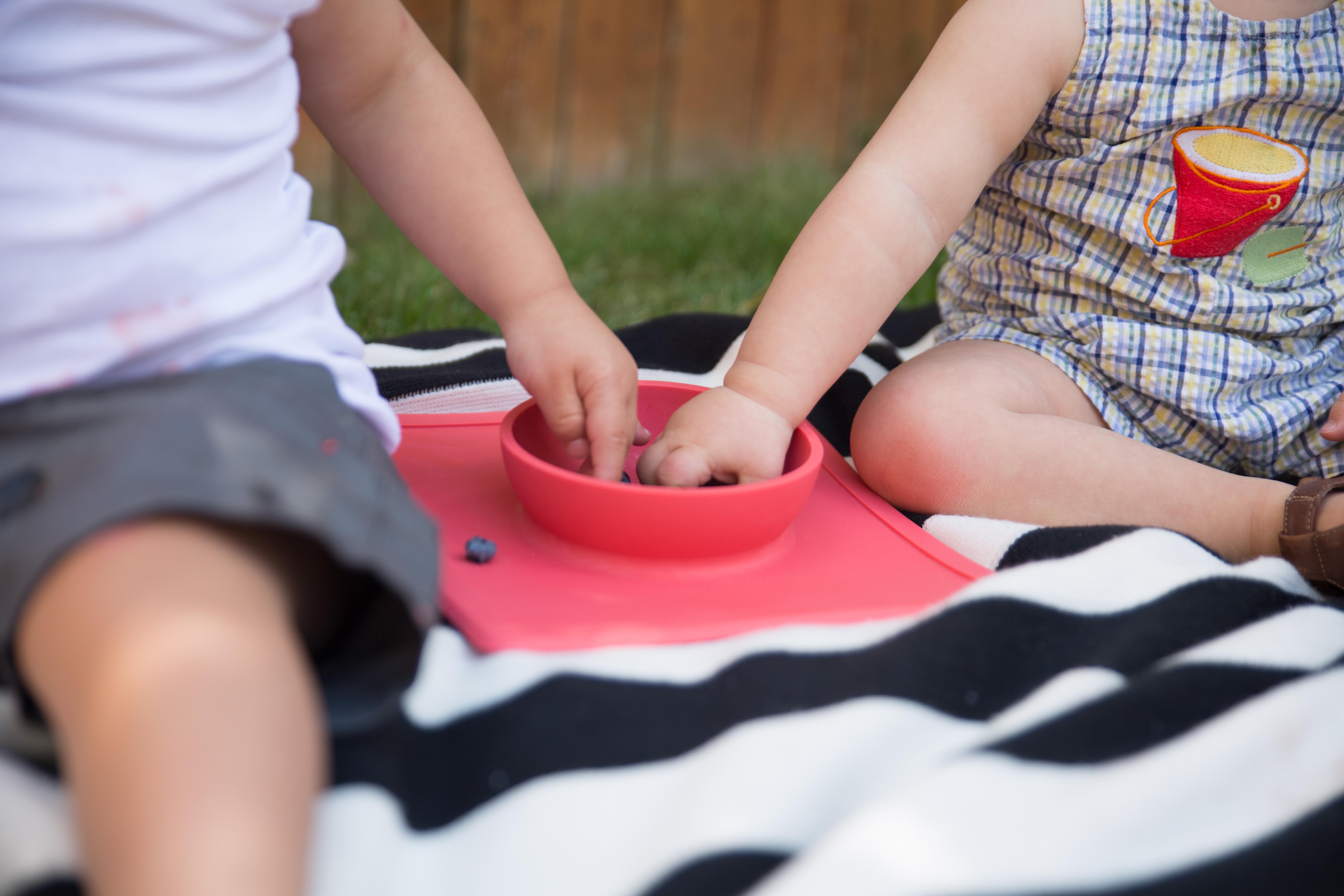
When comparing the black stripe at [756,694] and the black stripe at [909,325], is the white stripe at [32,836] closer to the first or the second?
the black stripe at [756,694]

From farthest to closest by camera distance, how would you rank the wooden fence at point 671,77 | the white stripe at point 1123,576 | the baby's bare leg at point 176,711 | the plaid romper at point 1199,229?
the wooden fence at point 671,77 → the plaid romper at point 1199,229 → the white stripe at point 1123,576 → the baby's bare leg at point 176,711

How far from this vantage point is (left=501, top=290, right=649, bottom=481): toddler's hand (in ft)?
2.48

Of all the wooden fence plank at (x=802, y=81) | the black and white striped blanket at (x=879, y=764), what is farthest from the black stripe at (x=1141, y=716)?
the wooden fence plank at (x=802, y=81)

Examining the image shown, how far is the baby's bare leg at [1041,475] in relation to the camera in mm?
884

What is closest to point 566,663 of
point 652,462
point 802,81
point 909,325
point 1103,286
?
point 652,462

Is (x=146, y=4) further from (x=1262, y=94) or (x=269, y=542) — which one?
(x=1262, y=94)

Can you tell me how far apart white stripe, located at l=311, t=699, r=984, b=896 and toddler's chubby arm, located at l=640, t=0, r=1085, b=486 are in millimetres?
273

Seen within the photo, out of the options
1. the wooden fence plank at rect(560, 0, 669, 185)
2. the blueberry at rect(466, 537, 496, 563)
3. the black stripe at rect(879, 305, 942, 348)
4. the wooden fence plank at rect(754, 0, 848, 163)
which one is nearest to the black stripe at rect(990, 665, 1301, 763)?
the blueberry at rect(466, 537, 496, 563)

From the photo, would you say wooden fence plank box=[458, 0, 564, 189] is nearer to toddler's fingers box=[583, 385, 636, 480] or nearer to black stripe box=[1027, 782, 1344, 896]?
toddler's fingers box=[583, 385, 636, 480]

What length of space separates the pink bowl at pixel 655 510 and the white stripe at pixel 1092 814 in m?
0.24

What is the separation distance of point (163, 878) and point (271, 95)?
461 mm

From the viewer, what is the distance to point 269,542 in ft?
1.70

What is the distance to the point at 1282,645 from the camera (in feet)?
2.17

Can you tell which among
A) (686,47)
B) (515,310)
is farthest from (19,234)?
(686,47)
